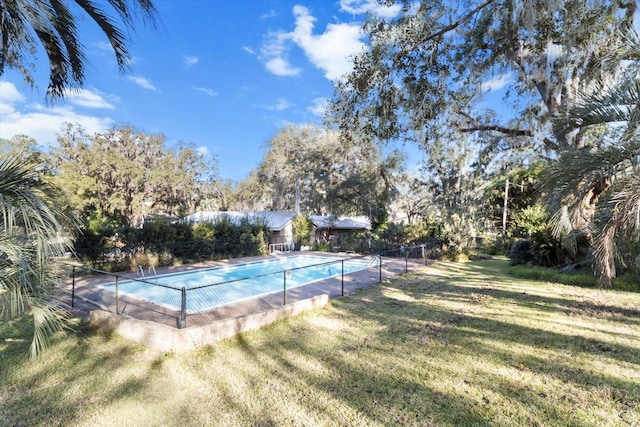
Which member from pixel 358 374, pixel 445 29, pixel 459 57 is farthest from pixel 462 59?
pixel 358 374

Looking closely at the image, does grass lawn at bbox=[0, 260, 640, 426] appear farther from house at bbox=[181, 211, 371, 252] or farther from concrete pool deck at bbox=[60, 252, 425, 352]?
house at bbox=[181, 211, 371, 252]

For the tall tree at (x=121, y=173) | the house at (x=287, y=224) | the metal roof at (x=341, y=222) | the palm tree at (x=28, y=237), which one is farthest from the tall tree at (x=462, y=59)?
the tall tree at (x=121, y=173)

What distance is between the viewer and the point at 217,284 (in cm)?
542

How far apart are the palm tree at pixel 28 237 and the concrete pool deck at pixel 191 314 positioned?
1526 mm

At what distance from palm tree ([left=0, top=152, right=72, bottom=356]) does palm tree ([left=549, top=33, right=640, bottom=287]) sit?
285 inches

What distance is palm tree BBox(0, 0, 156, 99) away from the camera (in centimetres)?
373

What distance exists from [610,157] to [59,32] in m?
8.19

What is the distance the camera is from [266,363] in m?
4.40

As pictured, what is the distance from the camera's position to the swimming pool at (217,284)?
709 centimetres

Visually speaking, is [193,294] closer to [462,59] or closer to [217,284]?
[217,284]

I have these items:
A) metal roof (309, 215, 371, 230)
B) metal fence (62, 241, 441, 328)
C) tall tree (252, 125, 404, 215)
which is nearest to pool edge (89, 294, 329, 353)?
metal fence (62, 241, 441, 328)

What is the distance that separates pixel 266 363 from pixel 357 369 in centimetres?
118

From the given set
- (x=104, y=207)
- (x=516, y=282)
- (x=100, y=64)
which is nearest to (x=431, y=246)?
(x=516, y=282)

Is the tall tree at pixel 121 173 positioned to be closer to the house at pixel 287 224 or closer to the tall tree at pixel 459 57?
the house at pixel 287 224
